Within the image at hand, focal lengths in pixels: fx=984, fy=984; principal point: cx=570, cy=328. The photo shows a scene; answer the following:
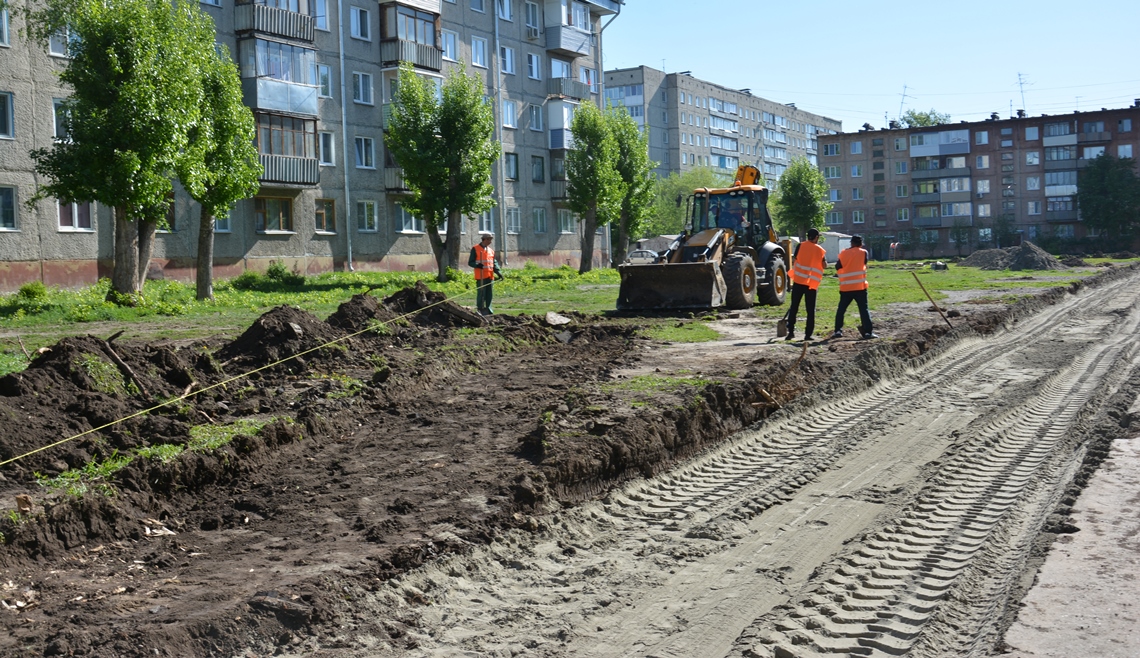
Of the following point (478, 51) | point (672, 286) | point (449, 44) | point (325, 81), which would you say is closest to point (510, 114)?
point (478, 51)

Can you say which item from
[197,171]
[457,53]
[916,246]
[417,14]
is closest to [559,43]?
[457,53]

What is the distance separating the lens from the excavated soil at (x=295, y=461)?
4.98 m

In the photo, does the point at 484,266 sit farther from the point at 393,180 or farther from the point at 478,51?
the point at 478,51

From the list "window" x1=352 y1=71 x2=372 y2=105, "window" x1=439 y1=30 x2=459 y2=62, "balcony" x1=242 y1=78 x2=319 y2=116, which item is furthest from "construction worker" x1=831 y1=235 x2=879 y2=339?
"window" x1=439 y1=30 x2=459 y2=62

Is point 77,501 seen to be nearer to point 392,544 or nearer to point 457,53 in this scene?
point 392,544

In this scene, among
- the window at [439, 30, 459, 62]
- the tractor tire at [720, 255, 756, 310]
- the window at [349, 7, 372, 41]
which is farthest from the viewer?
the window at [439, 30, 459, 62]

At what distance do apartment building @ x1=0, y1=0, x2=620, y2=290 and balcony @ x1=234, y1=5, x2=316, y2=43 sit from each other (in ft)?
0.16

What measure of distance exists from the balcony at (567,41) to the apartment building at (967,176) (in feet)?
161

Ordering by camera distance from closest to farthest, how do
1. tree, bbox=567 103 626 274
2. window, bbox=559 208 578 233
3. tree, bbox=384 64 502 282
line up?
tree, bbox=384 64 502 282, tree, bbox=567 103 626 274, window, bbox=559 208 578 233

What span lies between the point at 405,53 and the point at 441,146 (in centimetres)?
675

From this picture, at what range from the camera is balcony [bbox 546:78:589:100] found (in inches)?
1972

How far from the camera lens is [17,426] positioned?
25.5 feet

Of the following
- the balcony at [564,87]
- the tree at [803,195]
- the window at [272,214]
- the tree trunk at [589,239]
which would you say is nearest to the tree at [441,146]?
the window at [272,214]

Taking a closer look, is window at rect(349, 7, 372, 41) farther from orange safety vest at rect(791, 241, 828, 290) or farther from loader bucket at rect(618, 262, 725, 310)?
orange safety vest at rect(791, 241, 828, 290)
